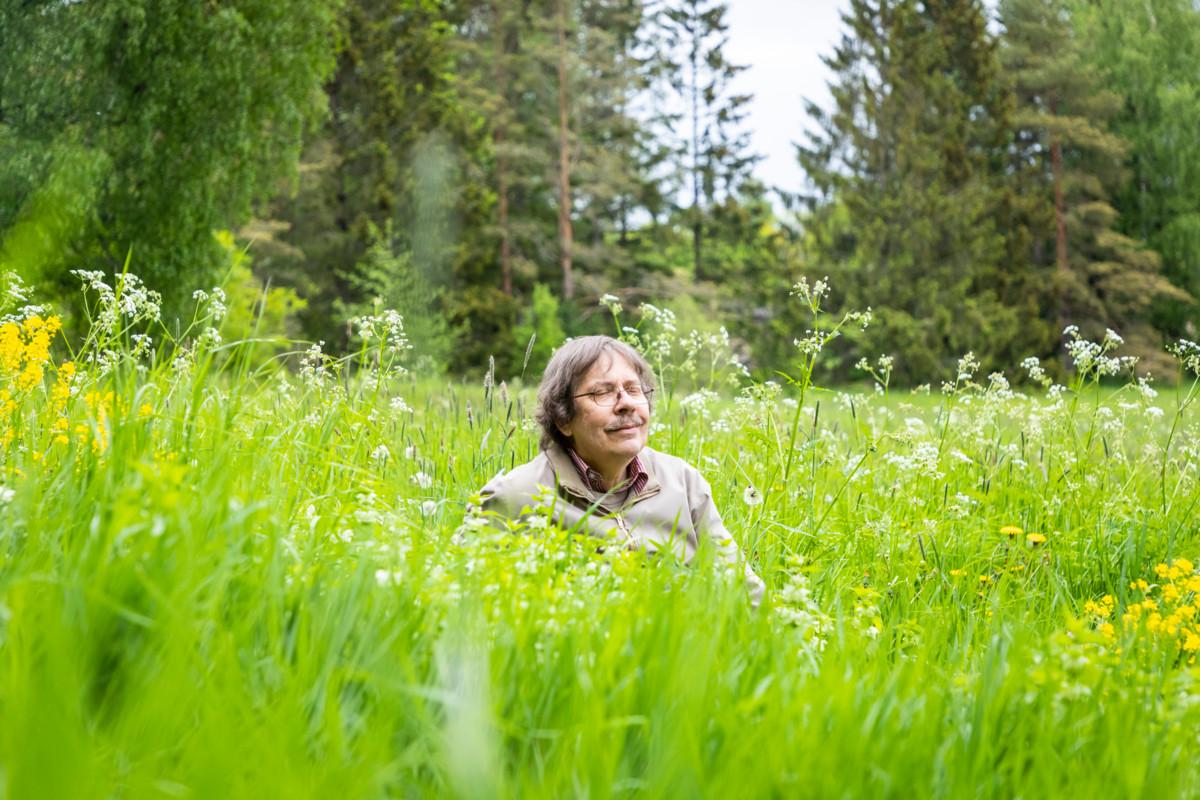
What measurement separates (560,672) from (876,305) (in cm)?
3593

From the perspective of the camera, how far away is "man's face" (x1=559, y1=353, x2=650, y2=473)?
3824 mm

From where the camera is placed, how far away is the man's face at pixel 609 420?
382 centimetres

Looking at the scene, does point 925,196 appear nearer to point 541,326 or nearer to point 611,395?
point 541,326

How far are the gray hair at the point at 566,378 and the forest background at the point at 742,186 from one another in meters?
25.4

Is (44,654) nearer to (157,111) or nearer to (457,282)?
(157,111)

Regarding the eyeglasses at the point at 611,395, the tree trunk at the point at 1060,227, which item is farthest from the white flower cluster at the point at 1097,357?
the tree trunk at the point at 1060,227

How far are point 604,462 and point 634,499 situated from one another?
26 cm

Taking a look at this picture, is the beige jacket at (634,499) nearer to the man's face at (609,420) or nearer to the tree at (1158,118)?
the man's face at (609,420)

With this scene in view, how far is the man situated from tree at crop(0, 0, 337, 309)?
16.4 m

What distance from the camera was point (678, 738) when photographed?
5.88ft

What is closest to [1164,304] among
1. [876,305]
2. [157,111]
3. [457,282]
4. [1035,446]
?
[876,305]

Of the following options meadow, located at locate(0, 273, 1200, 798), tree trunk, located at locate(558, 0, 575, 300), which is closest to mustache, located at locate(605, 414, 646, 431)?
meadow, located at locate(0, 273, 1200, 798)

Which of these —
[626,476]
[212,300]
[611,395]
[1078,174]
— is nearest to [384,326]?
[212,300]

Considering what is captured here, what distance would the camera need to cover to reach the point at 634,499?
12.3ft
